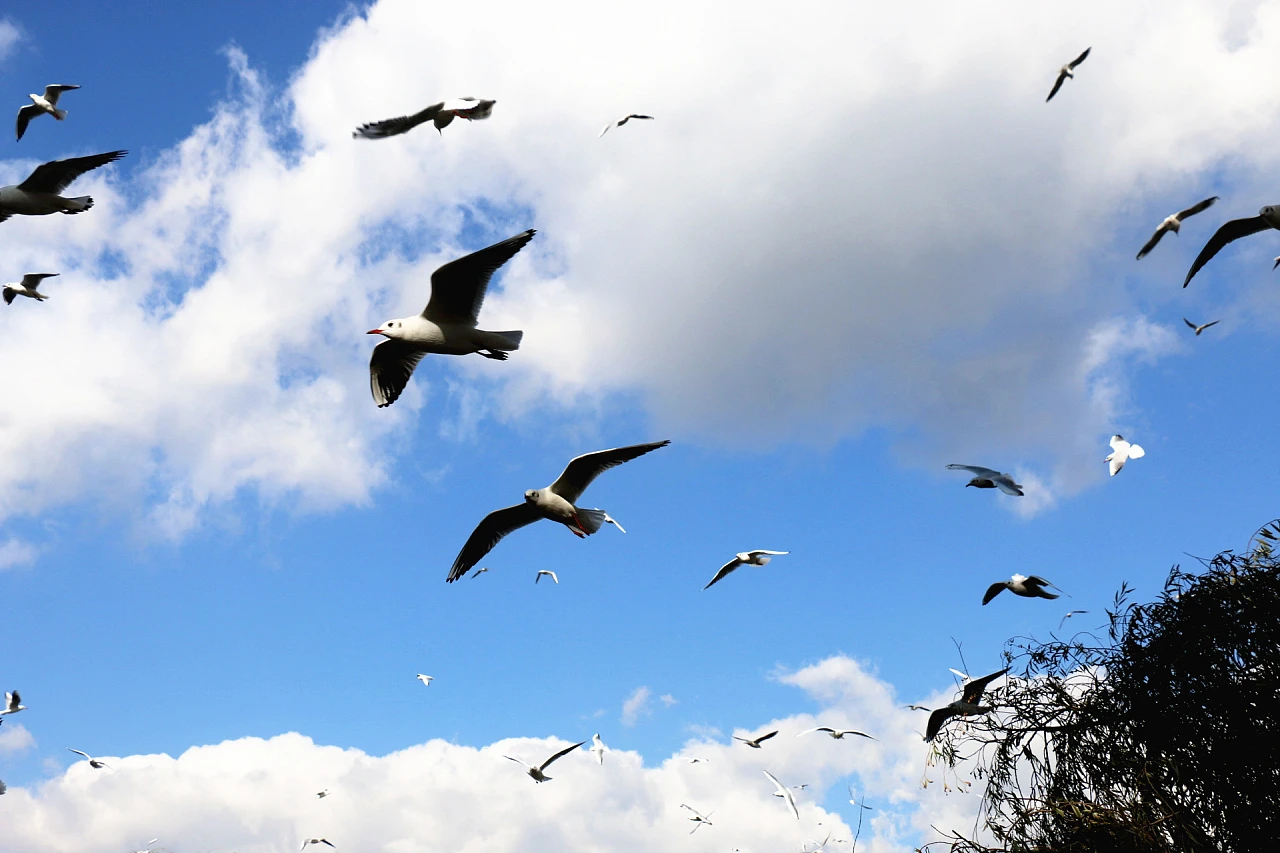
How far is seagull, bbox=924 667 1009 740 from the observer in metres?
12.0

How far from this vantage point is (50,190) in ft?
46.9

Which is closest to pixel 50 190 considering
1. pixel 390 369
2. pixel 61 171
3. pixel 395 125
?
pixel 61 171

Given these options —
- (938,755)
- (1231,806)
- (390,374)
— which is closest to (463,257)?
(390,374)

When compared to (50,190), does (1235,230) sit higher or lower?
lower

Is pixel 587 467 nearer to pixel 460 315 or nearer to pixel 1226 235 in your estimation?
pixel 460 315

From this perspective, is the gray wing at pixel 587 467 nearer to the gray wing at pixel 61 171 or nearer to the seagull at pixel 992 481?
the seagull at pixel 992 481

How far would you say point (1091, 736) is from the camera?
11.5 metres

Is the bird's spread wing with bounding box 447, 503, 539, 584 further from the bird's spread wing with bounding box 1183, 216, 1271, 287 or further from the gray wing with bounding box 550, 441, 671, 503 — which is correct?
the bird's spread wing with bounding box 1183, 216, 1271, 287

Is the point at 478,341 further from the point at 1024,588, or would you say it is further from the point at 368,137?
the point at 1024,588

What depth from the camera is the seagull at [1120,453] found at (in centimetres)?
1427

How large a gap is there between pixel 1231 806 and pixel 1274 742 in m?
0.77

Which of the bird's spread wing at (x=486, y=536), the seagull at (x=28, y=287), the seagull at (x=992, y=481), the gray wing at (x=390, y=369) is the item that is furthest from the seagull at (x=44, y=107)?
the seagull at (x=992, y=481)

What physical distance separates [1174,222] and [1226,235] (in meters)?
0.93

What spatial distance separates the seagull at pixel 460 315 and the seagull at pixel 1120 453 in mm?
8479
